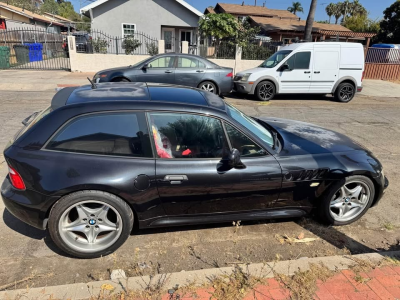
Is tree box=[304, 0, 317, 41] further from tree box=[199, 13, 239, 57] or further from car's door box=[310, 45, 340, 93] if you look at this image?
car's door box=[310, 45, 340, 93]

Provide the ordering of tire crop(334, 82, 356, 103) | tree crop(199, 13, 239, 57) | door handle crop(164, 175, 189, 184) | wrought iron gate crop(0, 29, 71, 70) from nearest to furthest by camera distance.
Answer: door handle crop(164, 175, 189, 184)
tire crop(334, 82, 356, 103)
tree crop(199, 13, 239, 57)
wrought iron gate crop(0, 29, 71, 70)

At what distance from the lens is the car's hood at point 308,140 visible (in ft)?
10.7

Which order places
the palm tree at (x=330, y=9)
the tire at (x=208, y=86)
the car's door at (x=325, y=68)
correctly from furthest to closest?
the palm tree at (x=330, y=9), the car's door at (x=325, y=68), the tire at (x=208, y=86)

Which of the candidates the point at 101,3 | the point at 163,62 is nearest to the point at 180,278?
the point at 163,62

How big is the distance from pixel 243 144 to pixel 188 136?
0.57m

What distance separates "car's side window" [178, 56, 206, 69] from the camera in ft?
33.5

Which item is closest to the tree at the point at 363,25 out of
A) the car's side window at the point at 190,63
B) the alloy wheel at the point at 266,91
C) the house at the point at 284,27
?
the house at the point at 284,27

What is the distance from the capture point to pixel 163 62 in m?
10.1

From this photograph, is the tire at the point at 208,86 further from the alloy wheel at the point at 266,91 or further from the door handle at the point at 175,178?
the door handle at the point at 175,178

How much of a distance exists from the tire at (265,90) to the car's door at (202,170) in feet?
26.4

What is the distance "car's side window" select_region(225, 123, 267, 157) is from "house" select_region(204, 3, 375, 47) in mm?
17640

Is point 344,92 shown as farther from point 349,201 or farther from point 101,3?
point 101,3

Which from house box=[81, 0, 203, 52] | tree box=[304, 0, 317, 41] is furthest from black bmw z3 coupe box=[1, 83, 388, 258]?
house box=[81, 0, 203, 52]

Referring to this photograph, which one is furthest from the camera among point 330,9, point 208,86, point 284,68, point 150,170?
point 330,9
